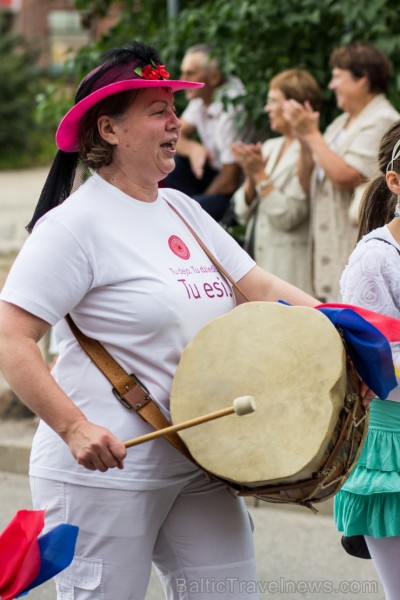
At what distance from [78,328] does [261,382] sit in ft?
1.51

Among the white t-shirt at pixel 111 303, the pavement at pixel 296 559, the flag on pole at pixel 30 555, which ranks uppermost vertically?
the white t-shirt at pixel 111 303

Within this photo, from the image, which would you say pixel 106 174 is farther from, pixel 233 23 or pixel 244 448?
pixel 233 23

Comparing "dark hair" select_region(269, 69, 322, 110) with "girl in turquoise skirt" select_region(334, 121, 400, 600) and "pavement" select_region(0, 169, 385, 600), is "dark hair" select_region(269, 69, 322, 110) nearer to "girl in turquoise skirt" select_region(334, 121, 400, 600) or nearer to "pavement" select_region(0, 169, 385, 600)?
"pavement" select_region(0, 169, 385, 600)

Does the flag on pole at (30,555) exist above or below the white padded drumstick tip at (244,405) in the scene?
below

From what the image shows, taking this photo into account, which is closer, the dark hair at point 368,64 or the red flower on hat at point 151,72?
the red flower on hat at point 151,72

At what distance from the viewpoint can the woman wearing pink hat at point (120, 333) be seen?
8.74ft

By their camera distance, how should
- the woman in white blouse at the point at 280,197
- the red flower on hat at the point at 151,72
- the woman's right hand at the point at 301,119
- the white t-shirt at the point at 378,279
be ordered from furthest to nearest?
the woman in white blouse at the point at 280,197
the woman's right hand at the point at 301,119
the white t-shirt at the point at 378,279
the red flower on hat at the point at 151,72

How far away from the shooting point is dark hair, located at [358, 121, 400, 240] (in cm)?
321

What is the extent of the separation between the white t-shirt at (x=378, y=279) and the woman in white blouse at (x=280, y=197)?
10.9ft

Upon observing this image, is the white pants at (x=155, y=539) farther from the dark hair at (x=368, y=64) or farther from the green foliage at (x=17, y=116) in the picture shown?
the green foliage at (x=17, y=116)

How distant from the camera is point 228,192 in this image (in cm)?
729

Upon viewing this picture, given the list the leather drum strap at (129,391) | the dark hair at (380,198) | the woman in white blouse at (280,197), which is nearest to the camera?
Result: the leather drum strap at (129,391)

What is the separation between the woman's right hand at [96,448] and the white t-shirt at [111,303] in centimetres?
16

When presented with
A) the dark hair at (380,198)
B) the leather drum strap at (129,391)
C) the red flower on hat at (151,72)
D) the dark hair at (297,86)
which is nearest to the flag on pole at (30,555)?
the leather drum strap at (129,391)
